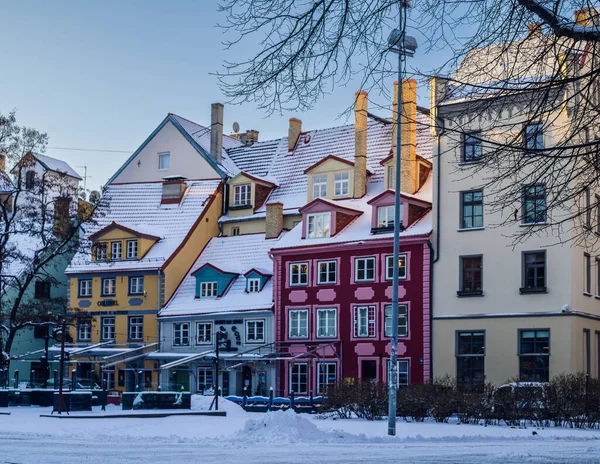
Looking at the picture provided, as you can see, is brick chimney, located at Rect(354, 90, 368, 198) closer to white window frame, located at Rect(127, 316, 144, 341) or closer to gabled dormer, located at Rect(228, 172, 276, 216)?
gabled dormer, located at Rect(228, 172, 276, 216)

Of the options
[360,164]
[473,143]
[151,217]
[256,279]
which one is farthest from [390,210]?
[473,143]

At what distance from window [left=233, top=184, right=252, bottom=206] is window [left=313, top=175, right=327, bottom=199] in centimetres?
453

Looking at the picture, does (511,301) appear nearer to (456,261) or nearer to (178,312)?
(456,261)

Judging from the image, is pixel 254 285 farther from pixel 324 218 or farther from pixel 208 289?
pixel 324 218

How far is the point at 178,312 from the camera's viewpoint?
54.8 metres

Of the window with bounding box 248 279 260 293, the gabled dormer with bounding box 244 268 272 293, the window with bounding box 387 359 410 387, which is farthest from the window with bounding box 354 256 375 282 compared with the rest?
the window with bounding box 248 279 260 293

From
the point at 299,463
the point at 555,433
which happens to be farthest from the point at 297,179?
the point at 299,463

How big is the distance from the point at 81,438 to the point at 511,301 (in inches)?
967

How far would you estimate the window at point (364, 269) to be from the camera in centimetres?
4962

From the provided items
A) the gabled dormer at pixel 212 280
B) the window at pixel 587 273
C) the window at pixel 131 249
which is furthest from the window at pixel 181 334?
the window at pixel 587 273

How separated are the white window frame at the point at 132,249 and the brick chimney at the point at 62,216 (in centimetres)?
878

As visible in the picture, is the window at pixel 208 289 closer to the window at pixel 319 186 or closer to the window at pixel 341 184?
the window at pixel 319 186

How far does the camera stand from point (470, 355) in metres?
44.9

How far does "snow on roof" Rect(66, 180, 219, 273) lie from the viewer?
5759 centimetres
